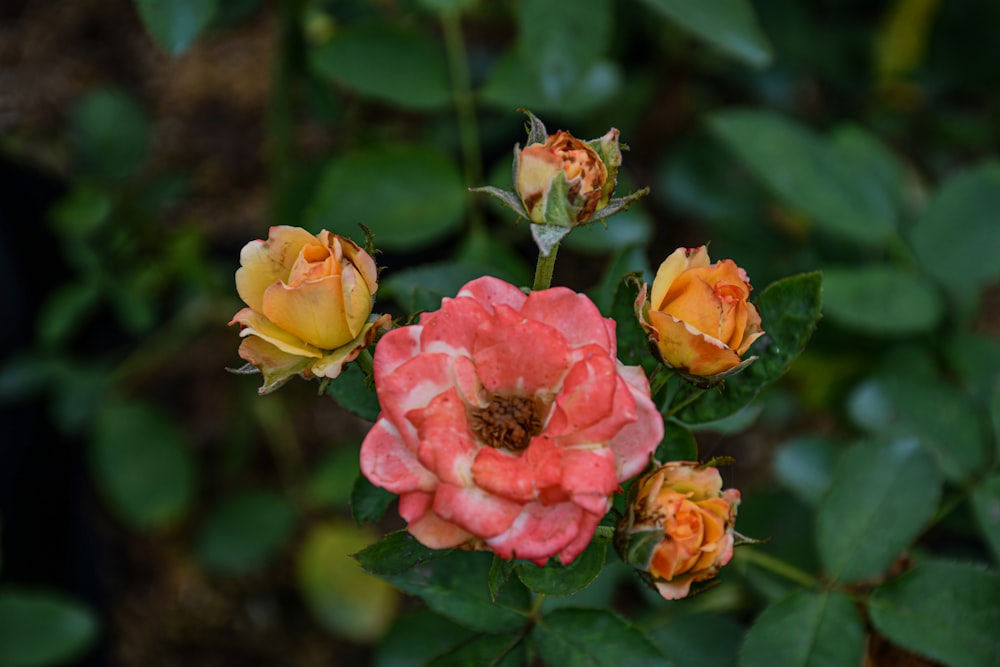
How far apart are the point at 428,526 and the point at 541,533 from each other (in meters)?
0.08

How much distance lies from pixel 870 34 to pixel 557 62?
1.08m

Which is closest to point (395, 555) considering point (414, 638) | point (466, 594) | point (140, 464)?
point (466, 594)

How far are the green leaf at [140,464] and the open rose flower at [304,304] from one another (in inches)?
43.4

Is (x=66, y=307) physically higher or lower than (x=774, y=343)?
lower

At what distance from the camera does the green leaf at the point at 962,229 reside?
135cm

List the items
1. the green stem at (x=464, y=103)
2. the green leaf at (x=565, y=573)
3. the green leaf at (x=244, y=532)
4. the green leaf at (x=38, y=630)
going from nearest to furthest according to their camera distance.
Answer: the green leaf at (x=565, y=573), the green leaf at (x=38, y=630), the green stem at (x=464, y=103), the green leaf at (x=244, y=532)

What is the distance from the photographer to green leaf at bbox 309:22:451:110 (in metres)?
1.31

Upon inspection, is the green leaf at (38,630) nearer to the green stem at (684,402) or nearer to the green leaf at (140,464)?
the green leaf at (140,464)

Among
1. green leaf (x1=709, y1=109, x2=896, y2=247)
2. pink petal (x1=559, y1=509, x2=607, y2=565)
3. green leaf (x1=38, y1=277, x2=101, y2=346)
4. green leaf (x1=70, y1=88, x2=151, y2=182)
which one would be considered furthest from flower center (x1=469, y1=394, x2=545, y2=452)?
green leaf (x1=70, y1=88, x2=151, y2=182)

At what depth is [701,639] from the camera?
1064 mm

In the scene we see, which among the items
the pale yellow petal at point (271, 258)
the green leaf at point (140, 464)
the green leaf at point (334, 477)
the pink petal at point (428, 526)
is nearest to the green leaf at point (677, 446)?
the pink petal at point (428, 526)

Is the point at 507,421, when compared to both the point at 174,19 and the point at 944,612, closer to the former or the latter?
the point at 944,612

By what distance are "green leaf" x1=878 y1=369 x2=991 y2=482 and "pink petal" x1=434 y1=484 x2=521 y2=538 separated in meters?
0.68

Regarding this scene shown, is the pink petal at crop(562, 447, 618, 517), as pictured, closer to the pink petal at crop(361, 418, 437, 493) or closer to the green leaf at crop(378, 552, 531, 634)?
the pink petal at crop(361, 418, 437, 493)
